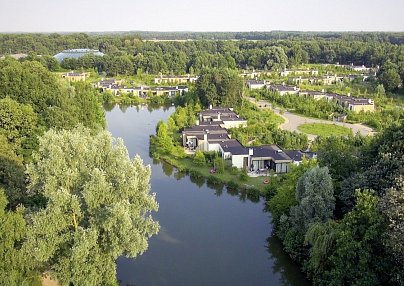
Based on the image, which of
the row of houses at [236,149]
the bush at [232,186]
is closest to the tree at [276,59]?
the row of houses at [236,149]

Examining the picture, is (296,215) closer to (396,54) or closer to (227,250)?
(227,250)

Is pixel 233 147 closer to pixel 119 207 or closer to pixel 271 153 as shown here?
pixel 271 153

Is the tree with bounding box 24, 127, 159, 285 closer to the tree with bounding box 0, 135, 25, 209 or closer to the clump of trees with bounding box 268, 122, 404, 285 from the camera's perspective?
the tree with bounding box 0, 135, 25, 209

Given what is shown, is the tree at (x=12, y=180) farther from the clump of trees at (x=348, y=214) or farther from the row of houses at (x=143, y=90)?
the row of houses at (x=143, y=90)

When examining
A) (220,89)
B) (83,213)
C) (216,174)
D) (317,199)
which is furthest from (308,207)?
(220,89)

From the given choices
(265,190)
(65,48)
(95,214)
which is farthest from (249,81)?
(65,48)
